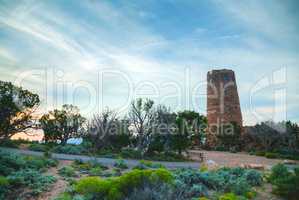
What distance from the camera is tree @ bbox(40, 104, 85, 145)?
107 feet

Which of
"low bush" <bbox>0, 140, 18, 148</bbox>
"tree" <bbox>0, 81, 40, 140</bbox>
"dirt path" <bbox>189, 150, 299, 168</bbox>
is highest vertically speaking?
"tree" <bbox>0, 81, 40, 140</bbox>

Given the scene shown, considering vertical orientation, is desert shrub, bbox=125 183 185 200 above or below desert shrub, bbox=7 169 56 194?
above

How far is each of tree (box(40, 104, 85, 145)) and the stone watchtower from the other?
933 inches

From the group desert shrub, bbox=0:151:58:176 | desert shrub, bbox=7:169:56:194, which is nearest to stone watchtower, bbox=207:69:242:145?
desert shrub, bbox=0:151:58:176

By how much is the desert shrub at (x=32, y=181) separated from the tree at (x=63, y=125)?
23152 millimetres

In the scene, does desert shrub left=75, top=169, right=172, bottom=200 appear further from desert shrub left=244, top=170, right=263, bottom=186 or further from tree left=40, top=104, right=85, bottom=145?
tree left=40, top=104, right=85, bottom=145

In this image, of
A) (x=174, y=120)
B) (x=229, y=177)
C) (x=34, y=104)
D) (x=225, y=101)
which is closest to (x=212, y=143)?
(x=225, y=101)

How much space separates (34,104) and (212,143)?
100 ft

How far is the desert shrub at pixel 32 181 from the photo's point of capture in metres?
9.25

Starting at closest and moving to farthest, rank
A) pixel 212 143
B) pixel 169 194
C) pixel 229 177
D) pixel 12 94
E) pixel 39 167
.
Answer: pixel 169 194 < pixel 229 177 < pixel 39 167 < pixel 12 94 < pixel 212 143

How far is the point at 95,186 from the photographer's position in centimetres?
692

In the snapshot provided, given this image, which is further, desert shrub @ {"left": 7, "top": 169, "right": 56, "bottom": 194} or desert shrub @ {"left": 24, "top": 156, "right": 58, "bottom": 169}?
desert shrub @ {"left": 24, "top": 156, "right": 58, "bottom": 169}

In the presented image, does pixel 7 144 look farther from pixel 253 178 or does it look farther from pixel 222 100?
pixel 222 100

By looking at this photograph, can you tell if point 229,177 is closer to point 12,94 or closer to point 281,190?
point 281,190
